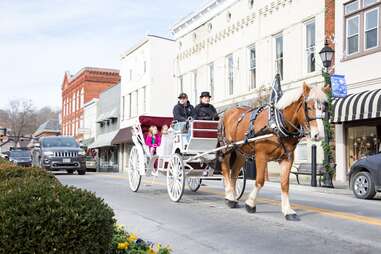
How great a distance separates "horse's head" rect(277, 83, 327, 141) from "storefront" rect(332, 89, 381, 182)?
10.2 meters

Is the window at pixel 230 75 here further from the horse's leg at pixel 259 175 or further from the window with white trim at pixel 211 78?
the horse's leg at pixel 259 175

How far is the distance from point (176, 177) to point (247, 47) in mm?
18658

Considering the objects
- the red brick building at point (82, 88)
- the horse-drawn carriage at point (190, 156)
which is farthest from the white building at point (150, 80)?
the horse-drawn carriage at point (190, 156)

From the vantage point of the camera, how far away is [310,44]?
2383cm

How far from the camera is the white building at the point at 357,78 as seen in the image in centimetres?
1931

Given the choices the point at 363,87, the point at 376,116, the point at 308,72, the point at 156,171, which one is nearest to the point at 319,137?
the point at 156,171

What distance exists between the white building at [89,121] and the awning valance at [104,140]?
113 inches

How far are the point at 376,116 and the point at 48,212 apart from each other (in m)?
15.8

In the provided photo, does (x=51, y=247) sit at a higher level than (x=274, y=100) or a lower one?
lower

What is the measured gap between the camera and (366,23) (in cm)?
2033

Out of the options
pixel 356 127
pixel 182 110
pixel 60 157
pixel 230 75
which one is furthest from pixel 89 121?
pixel 182 110

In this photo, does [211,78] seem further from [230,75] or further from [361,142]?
[361,142]

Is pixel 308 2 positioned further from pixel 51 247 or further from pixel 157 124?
pixel 51 247

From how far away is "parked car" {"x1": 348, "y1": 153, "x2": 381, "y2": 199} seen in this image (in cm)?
1341
